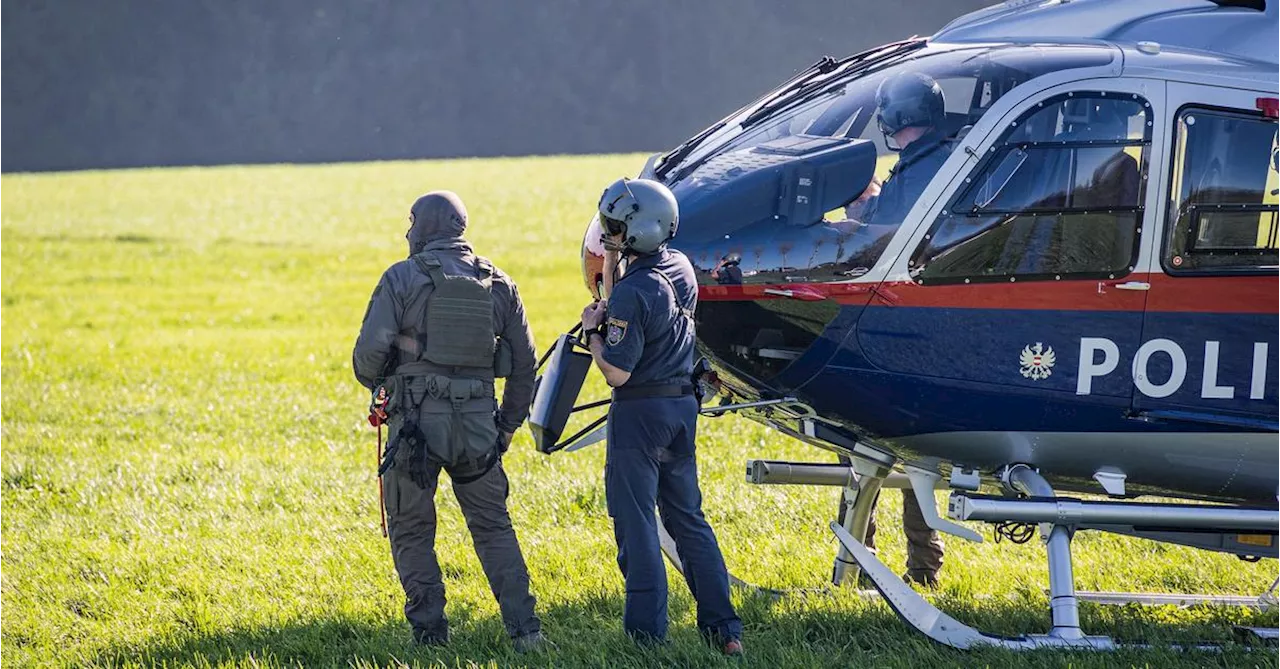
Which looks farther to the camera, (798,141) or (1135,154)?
(798,141)

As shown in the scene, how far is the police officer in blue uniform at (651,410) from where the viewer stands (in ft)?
18.8

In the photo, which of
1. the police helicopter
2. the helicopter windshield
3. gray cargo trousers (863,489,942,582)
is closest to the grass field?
gray cargo trousers (863,489,942,582)

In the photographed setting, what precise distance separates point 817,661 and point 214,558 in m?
3.69

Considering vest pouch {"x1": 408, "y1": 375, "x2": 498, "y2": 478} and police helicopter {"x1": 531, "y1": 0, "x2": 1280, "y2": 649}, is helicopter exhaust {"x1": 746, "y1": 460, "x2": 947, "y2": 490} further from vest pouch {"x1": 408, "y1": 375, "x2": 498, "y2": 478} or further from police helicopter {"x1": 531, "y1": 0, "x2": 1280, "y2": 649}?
vest pouch {"x1": 408, "y1": 375, "x2": 498, "y2": 478}

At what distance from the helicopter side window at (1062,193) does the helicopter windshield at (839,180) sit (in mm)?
181

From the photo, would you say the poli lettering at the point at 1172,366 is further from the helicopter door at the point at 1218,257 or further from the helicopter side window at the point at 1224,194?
the helicopter side window at the point at 1224,194

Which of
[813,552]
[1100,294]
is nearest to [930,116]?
[1100,294]

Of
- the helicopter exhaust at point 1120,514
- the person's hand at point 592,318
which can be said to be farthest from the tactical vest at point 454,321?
the helicopter exhaust at point 1120,514

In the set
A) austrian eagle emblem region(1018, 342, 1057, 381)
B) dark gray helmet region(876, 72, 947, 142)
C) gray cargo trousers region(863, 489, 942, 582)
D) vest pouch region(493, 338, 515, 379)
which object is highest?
dark gray helmet region(876, 72, 947, 142)

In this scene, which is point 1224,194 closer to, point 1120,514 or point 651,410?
point 1120,514

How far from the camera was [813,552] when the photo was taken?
8172 millimetres

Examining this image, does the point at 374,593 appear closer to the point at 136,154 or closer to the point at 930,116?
the point at 930,116

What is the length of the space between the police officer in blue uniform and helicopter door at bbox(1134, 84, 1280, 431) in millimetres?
1902

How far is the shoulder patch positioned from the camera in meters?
5.70
